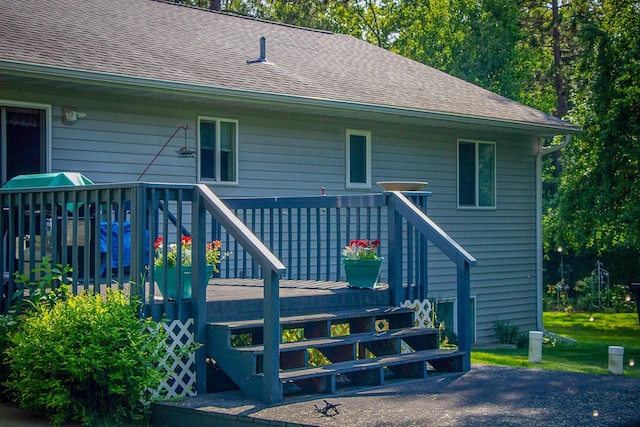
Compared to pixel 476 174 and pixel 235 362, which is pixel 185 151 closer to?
pixel 235 362

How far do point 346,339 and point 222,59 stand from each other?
6902mm

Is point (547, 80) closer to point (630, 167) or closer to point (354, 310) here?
point (630, 167)

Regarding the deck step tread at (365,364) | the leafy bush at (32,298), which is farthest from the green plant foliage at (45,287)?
the deck step tread at (365,364)

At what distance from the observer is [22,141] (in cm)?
1064

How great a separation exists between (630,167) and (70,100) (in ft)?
42.6

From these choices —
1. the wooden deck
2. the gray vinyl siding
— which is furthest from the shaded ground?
the gray vinyl siding

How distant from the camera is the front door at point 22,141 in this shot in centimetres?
1040

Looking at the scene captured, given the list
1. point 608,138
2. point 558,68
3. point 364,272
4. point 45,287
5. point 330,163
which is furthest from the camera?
point 558,68

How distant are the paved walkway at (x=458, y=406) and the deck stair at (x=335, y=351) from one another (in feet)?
0.63

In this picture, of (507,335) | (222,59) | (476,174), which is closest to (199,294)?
(222,59)

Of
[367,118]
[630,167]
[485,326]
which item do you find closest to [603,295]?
[630,167]

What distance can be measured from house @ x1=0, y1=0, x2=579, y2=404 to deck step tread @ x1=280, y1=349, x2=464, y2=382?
5.02 m

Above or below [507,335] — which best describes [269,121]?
above

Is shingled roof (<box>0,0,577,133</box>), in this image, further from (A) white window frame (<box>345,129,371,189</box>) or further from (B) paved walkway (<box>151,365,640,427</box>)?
(B) paved walkway (<box>151,365,640,427</box>)
